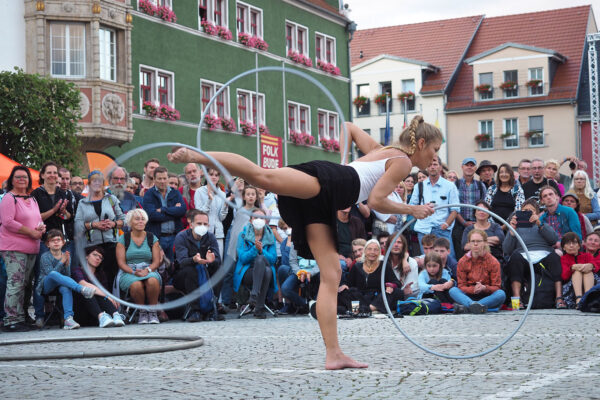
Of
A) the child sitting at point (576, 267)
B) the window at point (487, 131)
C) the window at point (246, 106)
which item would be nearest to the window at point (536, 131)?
the window at point (487, 131)

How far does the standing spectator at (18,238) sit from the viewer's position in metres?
12.6

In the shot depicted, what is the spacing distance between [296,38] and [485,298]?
28380 millimetres

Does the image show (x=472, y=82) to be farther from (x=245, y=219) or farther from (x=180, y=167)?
(x=245, y=219)

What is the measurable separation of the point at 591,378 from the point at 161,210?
8.22 m

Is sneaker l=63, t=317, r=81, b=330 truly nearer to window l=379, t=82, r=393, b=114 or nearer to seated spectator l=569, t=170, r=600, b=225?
seated spectator l=569, t=170, r=600, b=225

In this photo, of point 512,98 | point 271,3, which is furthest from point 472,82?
point 271,3

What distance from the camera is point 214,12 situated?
118 ft

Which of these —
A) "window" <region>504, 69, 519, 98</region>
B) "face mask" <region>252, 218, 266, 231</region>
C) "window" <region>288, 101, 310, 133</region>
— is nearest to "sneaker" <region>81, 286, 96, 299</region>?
"face mask" <region>252, 218, 266, 231</region>

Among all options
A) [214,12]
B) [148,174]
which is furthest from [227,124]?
[148,174]

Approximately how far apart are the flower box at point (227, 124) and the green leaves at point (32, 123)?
9.16 m

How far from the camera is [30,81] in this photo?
25016 millimetres

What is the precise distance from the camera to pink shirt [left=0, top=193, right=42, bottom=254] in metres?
12.5

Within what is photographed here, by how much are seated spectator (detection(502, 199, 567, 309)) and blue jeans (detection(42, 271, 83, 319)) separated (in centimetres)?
667

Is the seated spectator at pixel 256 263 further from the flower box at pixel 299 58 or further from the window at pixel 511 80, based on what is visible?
the window at pixel 511 80
